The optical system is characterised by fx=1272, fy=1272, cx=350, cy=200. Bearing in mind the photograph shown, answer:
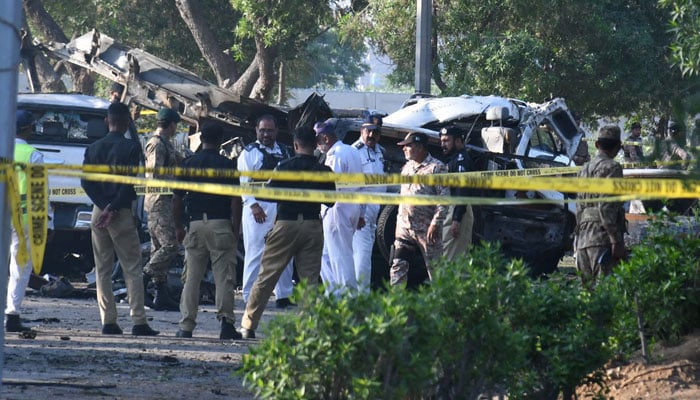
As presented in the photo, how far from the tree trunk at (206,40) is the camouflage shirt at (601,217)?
54.1 feet

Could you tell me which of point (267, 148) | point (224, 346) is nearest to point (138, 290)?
point (224, 346)

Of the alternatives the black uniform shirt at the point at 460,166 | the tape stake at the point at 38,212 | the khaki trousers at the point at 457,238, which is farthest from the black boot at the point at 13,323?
the black uniform shirt at the point at 460,166

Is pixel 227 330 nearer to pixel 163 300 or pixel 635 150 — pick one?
pixel 163 300

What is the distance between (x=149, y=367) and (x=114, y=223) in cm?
199

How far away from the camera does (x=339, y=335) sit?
5.32 metres

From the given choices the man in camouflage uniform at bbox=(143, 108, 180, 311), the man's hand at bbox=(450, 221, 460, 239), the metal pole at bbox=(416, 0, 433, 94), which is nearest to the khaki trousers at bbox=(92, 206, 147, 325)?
the man in camouflage uniform at bbox=(143, 108, 180, 311)

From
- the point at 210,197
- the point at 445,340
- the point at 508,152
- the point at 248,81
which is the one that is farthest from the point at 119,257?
the point at 248,81

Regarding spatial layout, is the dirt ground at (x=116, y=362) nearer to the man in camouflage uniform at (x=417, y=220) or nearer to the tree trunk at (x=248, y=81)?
the man in camouflage uniform at (x=417, y=220)

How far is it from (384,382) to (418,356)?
18 centimetres

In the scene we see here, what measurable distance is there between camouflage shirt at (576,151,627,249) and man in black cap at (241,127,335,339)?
209 cm

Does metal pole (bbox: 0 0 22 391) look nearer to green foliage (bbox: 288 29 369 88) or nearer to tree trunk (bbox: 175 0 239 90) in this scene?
tree trunk (bbox: 175 0 239 90)

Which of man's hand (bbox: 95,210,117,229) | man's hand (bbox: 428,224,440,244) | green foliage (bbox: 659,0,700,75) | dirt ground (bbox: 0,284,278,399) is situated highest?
green foliage (bbox: 659,0,700,75)

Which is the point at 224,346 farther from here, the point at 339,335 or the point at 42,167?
the point at 339,335

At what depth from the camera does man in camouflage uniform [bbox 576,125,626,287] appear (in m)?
9.73
